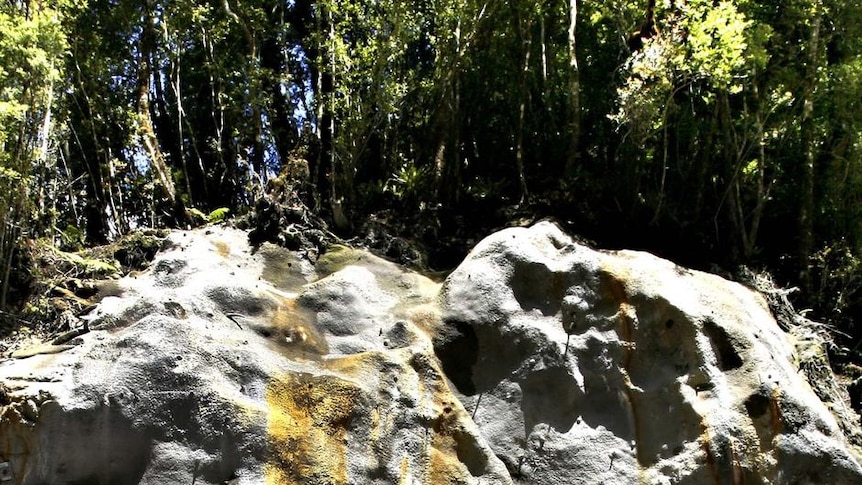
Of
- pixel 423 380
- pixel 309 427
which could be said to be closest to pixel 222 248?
pixel 309 427

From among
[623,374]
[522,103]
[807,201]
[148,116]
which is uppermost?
[522,103]

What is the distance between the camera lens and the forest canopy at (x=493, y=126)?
36.8 ft

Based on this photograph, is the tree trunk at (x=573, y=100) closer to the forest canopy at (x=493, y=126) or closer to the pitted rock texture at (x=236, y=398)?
the forest canopy at (x=493, y=126)

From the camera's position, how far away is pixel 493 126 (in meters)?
14.1

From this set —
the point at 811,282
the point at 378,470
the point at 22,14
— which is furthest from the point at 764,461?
the point at 22,14

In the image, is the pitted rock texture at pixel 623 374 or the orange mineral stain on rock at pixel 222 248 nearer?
the pitted rock texture at pixel 623 374

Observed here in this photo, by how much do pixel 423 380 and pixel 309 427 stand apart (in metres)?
1.45

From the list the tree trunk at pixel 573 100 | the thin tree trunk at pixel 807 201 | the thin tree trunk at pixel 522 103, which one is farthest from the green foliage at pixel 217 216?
the thin tree trunk at pixel 807 201

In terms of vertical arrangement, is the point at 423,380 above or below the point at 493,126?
below

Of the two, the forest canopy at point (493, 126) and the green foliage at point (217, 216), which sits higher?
the forest canopy at point (493, 126)

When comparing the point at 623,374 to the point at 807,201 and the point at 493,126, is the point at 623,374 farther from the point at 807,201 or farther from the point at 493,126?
the point at 493,126

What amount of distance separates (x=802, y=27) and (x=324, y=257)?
29.0 ft

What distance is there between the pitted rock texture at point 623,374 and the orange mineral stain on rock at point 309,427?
1622 mm

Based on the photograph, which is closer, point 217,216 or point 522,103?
point 217,216
